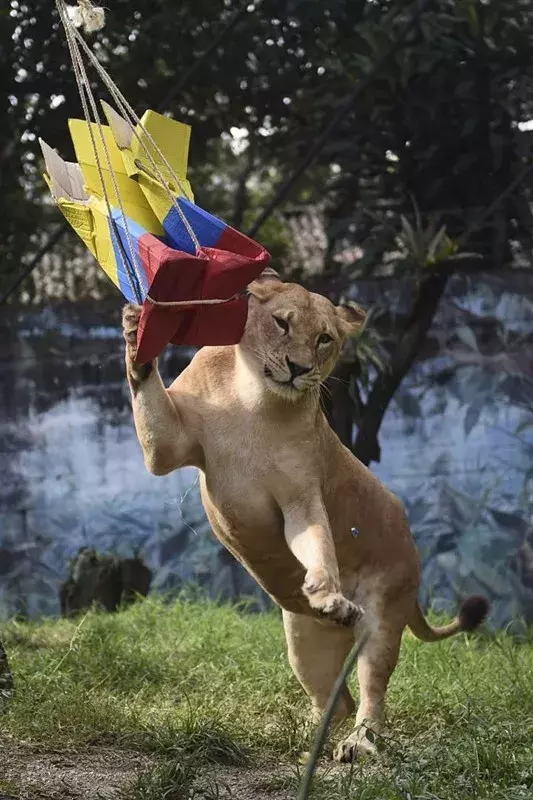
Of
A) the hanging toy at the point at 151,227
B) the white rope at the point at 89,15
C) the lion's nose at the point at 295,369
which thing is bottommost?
the lion's nose at the point at 295,369

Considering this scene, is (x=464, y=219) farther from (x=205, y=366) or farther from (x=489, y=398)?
(x=205, y=366)

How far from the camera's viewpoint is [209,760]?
365 centimetres

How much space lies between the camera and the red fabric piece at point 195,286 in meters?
2.74

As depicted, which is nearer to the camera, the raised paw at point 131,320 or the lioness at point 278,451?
the raised paw at point 131,320

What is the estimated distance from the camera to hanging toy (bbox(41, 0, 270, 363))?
279 cm

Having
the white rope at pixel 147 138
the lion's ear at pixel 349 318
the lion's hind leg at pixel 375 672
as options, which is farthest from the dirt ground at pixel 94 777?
the white rope at pixel 147 138

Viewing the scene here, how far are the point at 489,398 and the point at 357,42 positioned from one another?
2.39 metres

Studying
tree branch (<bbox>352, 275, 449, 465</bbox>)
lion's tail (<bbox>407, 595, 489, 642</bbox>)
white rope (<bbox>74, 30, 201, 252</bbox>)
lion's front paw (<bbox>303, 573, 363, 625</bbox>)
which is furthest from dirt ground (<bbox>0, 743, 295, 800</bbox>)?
tree branch (<bbox>352, 275, 449, 465</bbox>)

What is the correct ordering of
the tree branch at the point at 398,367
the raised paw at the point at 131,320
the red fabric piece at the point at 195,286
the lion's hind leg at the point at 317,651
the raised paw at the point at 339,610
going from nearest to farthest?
the red fabric piece at the point at 195,286 → the raised paw at the point at 339,610 → the raised paw at the point at 131,320 → the lion's hind leg at the point at 317,651 → the tree branch at the point at 398,367

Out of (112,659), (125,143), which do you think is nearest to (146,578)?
(112,659)

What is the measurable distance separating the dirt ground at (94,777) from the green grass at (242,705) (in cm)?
5

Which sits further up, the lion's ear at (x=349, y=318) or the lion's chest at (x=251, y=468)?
the lion's ear at (x=349, y=318)

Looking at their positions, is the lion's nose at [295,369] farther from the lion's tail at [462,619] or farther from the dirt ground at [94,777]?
the lion's tail at [462,619]

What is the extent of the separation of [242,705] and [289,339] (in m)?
1.83
